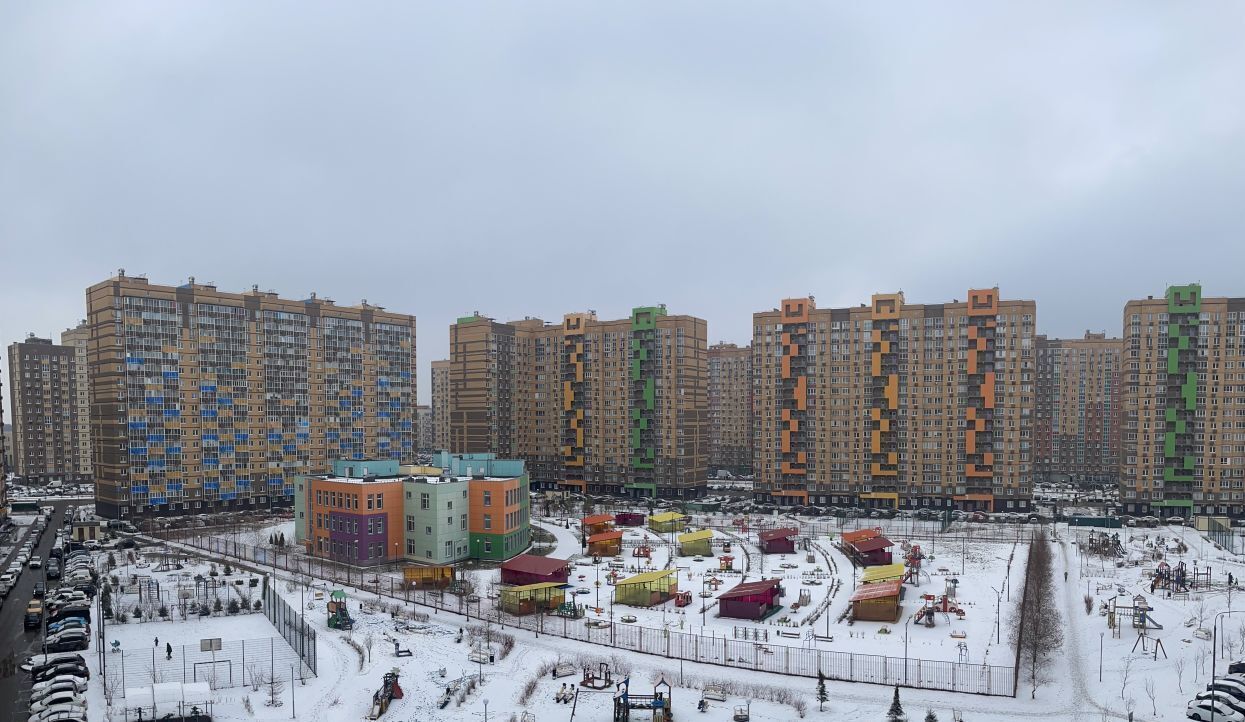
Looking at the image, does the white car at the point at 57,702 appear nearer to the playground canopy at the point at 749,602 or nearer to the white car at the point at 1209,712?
the playground canopy at the point at 749,602

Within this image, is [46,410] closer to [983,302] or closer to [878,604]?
[878,604]

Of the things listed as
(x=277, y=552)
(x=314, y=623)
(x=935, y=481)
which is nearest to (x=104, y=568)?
(x=277, y=552)

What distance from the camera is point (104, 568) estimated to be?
5688 centimetres

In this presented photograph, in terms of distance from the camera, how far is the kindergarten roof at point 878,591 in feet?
140

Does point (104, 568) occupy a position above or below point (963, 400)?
below

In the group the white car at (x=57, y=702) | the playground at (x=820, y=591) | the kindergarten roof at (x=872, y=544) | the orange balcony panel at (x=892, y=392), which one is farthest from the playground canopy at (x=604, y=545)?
the orange balcony panel at (x=892, y=392)

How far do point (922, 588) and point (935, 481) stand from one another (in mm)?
45089

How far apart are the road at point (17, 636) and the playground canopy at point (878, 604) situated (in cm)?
3899

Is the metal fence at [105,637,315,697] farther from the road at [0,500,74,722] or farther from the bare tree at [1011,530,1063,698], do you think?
the bare tree at [1011,530,1063,698]

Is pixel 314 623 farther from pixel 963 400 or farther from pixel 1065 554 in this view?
pixel 963 400

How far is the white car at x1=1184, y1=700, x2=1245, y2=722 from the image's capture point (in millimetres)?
27922

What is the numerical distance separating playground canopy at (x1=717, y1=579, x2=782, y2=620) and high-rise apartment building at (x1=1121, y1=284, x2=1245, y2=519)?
63226mm

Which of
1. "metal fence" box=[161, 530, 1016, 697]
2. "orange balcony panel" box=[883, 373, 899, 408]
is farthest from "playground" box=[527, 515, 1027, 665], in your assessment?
"orange balcony panel" box=[883, 373, 899, 408]

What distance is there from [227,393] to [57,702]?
67.5 meters
